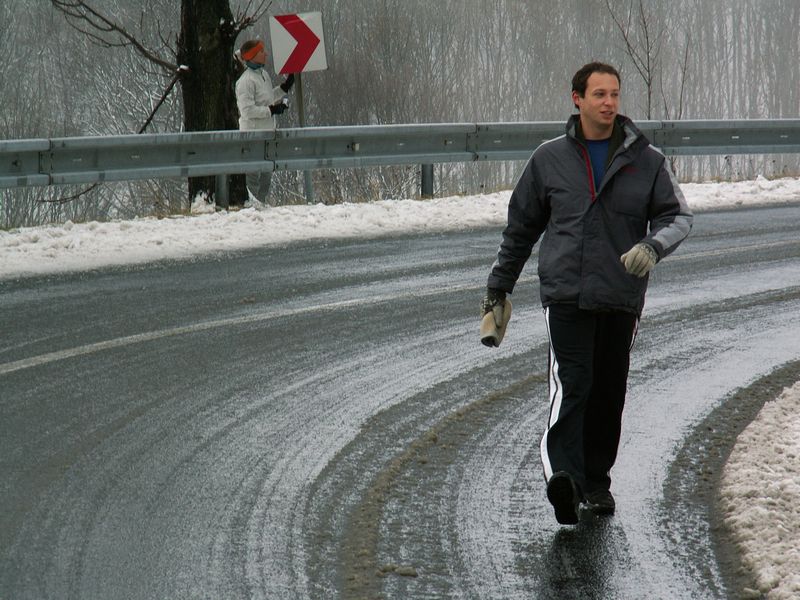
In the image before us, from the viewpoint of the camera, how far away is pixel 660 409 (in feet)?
19.9

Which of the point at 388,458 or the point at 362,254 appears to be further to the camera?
the point at 362,254

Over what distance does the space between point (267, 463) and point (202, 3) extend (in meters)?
11.5

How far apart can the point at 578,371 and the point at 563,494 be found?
446mm

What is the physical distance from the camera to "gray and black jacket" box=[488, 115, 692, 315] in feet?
14.3

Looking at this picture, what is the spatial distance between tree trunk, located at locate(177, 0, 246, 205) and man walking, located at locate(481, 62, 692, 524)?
38.2 ft

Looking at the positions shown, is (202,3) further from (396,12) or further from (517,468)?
(396,12)

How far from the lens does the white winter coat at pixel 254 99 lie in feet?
45.0

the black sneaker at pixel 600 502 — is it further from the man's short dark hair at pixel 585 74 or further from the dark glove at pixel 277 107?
the dark glove at pixel 277 107

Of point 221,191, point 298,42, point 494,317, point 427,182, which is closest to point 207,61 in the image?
point 298,42

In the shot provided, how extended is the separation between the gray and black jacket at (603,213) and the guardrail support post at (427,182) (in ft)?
36.6

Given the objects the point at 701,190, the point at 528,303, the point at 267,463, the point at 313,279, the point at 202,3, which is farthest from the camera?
the point at 701,190

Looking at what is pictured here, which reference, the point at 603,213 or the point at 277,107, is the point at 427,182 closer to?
the point at 277,107

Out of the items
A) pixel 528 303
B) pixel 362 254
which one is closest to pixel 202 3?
pixel 362 254

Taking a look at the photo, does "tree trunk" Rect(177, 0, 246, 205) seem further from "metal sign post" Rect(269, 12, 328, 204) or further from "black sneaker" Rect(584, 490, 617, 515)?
"black sneaker" Rect(584, 490, 617, 515)
